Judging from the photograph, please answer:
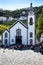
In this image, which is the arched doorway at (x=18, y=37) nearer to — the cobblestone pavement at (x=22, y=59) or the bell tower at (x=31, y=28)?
the bell tower at (x=31, y=28)

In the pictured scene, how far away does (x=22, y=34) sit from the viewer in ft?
225

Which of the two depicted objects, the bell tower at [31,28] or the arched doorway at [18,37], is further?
the arched doorway at [18,37]

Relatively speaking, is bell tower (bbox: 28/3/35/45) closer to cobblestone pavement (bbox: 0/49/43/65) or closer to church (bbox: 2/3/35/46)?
church (bbox: 2/3/35/46)

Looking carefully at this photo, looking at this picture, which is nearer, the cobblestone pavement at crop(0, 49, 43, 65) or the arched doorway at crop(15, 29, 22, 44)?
the cobblestone pavement at crop(0, 49, 43, 65)

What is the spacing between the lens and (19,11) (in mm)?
158500

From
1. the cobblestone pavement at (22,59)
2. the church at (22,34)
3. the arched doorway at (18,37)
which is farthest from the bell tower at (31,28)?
the cobblestone pavement at (22,59)

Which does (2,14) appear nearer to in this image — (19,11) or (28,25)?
(19,11)

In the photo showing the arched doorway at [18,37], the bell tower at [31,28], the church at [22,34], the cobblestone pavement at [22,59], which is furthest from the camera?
the arched doorway at [18,37]

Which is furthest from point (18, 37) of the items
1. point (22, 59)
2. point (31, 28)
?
point (22, 59)

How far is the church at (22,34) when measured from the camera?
217 feet

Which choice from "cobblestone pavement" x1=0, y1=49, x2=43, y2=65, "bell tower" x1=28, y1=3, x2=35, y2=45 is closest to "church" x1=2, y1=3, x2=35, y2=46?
"bell tower" x1=28, y1=3, x2=35, y2=45

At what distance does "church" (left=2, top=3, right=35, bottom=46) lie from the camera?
217 feet

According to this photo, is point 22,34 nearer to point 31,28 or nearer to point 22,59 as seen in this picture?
point 31,28

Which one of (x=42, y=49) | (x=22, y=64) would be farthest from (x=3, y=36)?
(x=22, y=64)
